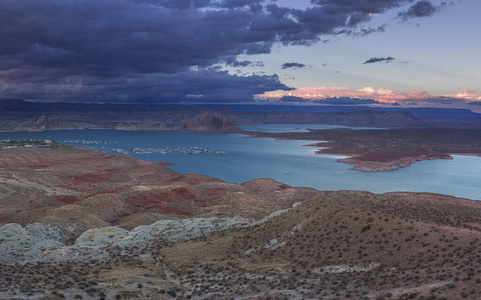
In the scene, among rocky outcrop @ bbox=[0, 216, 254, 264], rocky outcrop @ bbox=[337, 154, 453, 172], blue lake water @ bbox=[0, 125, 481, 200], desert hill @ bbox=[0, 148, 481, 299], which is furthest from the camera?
rocky outcrop @ bbox=[337, 154, 453, 172]

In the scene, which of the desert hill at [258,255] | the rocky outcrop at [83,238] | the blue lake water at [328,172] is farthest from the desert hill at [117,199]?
the blue lake water at [328,172]

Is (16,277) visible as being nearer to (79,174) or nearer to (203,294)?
(203,294)

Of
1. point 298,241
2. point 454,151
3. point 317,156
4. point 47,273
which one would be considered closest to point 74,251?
point 47,273

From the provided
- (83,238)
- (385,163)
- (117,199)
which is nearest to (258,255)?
(83,238)

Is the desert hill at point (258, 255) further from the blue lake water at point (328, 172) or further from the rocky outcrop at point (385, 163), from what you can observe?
the rocky outcrop at point (385, 163)

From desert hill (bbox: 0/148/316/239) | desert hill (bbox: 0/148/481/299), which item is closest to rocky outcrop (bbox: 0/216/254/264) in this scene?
desert hill (bbox: 0/148/481/299)

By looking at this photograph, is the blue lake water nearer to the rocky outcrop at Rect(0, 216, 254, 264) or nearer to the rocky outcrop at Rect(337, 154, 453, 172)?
the rocky outcrop at Rect(337, 154, 453, 172)

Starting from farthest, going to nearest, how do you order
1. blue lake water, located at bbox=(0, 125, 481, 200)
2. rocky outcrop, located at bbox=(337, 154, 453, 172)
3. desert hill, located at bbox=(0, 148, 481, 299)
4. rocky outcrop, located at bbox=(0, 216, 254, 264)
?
rocky outcrop, located at bbox=(337, 154, 453, 172), blue lake water, located at bbox=(0, 125, 481, 200), rocky outcrop, located at bbox=(0, 216, 254, 264), desert hill, located at bbox=(0, 148, 481, 299)

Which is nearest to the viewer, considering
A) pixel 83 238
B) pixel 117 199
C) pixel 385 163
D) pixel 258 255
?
pixel 258 255

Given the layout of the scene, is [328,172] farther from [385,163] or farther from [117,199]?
[117,199]

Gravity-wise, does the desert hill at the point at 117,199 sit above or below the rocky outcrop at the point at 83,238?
below

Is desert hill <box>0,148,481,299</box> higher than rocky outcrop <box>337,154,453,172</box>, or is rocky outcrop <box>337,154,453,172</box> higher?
desert hill <box>0,148,481,299</box>

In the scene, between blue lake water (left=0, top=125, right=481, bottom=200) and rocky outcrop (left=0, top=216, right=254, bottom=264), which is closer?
rocky outcrop (left=0, top=216, right=254, bottom=264)
